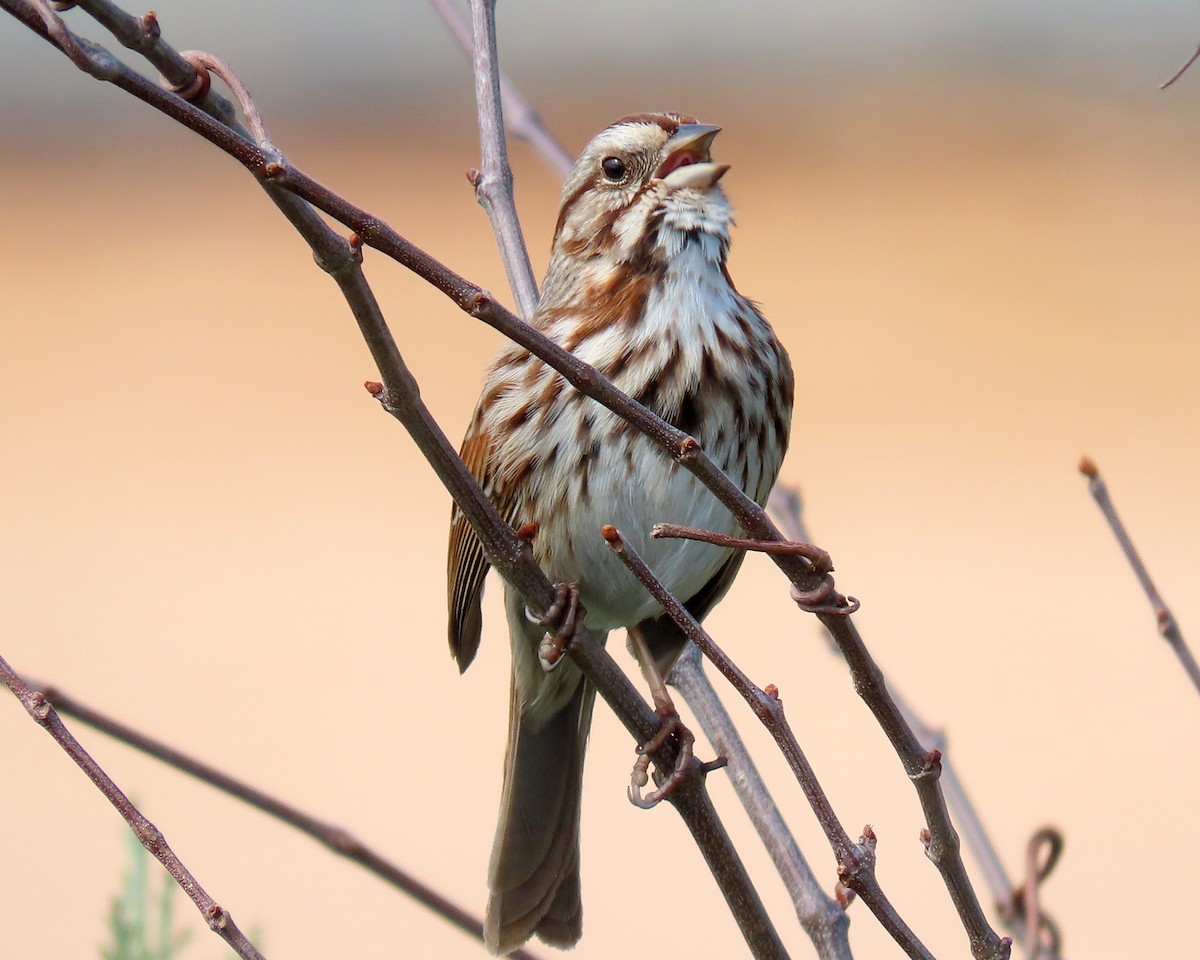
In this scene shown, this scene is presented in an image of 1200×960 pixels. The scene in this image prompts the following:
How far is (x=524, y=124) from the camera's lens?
9.02ft

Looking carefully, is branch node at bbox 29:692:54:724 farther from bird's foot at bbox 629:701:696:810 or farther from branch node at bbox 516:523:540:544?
bird's foot at bbox 629:701:696:810

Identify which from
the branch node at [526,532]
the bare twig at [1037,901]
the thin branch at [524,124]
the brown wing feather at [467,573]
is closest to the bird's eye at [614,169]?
the thin branch at [524,124]

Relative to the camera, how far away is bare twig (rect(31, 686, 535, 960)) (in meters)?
1.60

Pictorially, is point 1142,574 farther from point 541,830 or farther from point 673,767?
point 541,830

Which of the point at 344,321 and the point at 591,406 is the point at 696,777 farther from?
the point at 344,321

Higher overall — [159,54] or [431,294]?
[431,294]

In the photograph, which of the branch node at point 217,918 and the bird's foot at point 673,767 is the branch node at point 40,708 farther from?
the bird's foot at point 673,767

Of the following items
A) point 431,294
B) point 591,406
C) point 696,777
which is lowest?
point 696,777

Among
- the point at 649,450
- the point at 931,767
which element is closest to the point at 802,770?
the point at 931,767

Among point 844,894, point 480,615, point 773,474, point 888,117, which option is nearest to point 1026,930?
point 844,894

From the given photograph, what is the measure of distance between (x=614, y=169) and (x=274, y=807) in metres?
1.27

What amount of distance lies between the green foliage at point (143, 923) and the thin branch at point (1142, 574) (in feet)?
3.38

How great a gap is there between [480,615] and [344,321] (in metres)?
7.07

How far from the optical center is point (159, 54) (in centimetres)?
123
